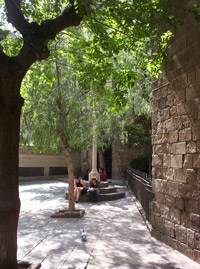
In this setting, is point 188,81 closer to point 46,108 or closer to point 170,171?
point 170,171

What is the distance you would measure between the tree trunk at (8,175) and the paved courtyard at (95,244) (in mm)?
944

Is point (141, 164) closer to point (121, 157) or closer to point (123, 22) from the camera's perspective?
point (121, 157)

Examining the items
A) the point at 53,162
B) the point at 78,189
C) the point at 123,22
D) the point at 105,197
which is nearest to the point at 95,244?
the point at 123,22

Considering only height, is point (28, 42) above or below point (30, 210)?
above

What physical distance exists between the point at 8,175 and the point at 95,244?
2640 millimetres

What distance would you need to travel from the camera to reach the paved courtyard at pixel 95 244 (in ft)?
14.1

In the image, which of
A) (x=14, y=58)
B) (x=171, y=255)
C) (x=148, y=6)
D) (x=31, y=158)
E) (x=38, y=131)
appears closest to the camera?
(x=14, y=58)

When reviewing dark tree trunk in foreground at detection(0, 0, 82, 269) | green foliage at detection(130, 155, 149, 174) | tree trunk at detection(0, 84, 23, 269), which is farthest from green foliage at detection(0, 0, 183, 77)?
green foliage at detection(130, 155, 149, 174)

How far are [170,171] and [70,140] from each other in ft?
12.3

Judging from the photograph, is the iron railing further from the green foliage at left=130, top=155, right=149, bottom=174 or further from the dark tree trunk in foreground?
the green foliage at left=130, top=155, right=149, bottom=174

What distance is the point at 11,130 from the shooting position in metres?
3.52

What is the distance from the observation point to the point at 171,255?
4.64m

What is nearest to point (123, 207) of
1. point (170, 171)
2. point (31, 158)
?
point (170, 171)

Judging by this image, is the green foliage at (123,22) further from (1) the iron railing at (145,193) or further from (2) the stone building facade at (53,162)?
(2) the stone building facade at (53,162)
